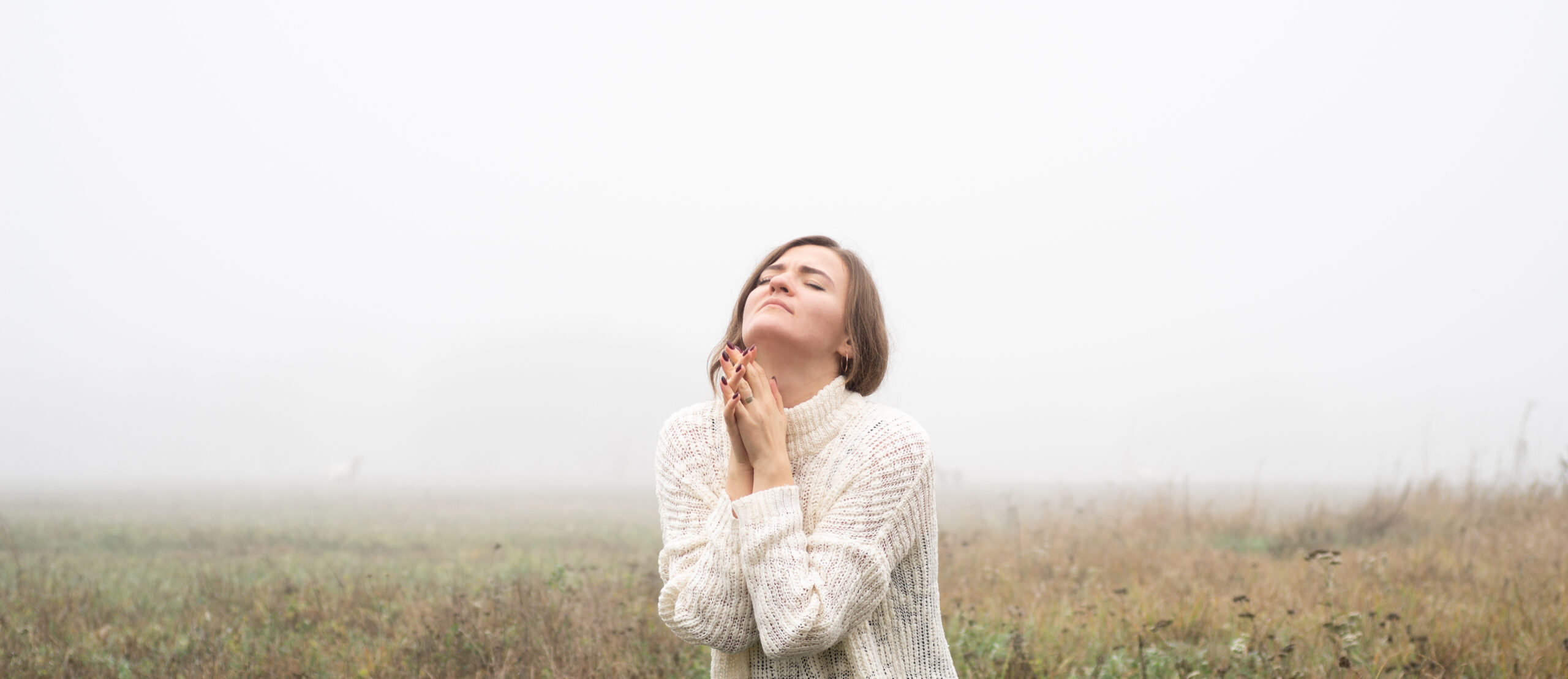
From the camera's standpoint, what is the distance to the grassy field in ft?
15.2

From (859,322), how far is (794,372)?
260 mm

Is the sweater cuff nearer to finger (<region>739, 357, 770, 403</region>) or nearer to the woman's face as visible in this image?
finger (<region>739, 357, 770, 403</region>)

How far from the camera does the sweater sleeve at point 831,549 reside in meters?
1.92

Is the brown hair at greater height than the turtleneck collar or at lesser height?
greater

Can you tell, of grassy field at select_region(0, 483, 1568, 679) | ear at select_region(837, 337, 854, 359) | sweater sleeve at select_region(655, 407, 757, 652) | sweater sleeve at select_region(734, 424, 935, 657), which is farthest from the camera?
grassy field at select_region(0, 483, 1568, 679)

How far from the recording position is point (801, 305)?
87.9 inches

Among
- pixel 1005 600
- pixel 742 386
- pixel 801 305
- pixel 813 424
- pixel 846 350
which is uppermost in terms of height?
pixel 801 305

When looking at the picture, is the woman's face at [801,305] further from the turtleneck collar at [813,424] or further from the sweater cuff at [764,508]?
the sweater cuff at [764,508]

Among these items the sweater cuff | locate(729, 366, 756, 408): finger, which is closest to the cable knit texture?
the sweater cuff

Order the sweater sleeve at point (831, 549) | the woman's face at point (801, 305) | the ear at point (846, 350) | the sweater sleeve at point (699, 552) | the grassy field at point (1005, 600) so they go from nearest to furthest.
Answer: the sweater sleeve at point (831, 549), the sweater sleeve at point (699, 552), the woman's face at point (801, 305), the ear at point (846, 350), the grassy field at point (1005, 600)

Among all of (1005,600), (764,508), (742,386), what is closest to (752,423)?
(742,386)

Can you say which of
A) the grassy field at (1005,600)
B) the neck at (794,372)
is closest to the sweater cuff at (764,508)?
the neck at (794,372)

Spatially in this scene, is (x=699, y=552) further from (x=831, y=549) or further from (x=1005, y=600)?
(x=1005, y=600)

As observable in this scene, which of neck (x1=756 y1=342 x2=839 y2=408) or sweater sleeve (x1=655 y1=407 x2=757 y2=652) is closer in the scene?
sweater sleeve (x1=655 y1=407 x2=757 y2=652)
